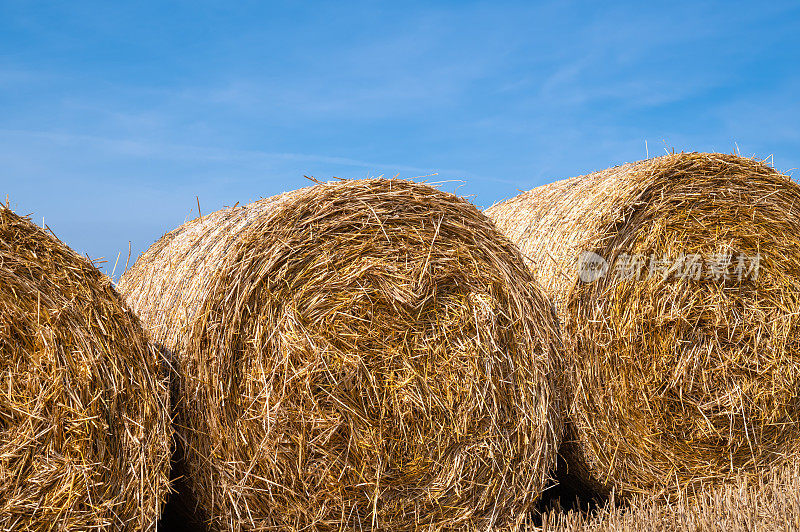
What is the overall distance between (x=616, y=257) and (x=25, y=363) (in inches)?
121

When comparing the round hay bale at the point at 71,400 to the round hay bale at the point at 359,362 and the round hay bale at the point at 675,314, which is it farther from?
the round hay bale at the point at 675,314

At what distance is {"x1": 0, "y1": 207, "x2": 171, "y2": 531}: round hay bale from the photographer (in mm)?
2770

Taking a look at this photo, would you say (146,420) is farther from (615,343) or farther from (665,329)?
(665,329)

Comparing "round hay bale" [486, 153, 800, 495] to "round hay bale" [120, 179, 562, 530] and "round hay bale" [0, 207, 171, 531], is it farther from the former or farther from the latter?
"round hay bale" [0, 207, 171, 531]

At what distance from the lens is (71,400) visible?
2855mm

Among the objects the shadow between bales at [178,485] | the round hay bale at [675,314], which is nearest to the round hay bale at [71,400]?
the shadow between bales at [178,485]

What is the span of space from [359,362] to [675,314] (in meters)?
2.05

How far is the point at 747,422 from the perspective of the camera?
443 centimetres

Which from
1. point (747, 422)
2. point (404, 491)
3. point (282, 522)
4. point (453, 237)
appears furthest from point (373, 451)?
point (747, 422)

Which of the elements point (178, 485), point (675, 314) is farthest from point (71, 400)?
point (675, 314)

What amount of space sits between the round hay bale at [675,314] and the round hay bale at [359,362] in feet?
1.37

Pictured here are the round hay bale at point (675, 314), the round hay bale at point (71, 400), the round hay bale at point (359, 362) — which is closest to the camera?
the round hay bale at point (71, 400)

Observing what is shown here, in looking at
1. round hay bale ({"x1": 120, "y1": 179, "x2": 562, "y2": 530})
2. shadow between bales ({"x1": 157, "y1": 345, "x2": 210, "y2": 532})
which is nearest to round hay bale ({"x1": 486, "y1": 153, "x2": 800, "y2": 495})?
round hay bale ({"x1": 120, "y1": 179, "x2": 562, "y2": 530})

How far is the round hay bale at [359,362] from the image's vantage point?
3.16 metres
